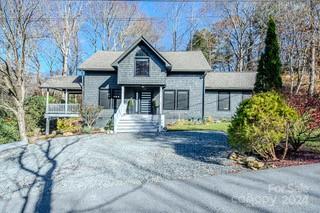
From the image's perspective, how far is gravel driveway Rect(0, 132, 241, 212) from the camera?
6.52 metres

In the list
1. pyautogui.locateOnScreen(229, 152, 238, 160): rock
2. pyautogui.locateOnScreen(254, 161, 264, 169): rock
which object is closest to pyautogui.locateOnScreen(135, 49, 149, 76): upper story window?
pyautogui.locateOnScreen(229, 152, 238, 160): rock

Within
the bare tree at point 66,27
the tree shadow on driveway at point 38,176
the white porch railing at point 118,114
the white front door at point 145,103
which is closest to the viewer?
the tree shadow on driveway at point 38,176

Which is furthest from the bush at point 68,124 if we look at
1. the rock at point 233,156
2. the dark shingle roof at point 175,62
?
the rock at point 233,156

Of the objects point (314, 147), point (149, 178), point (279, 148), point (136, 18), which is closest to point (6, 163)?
point (149, 178)

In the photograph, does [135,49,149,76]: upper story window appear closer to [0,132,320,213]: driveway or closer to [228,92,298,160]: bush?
[0,132,320,213]: driveway

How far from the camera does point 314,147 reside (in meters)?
9.70

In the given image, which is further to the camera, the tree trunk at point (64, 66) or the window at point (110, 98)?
the tree trunk at point (64, 66)

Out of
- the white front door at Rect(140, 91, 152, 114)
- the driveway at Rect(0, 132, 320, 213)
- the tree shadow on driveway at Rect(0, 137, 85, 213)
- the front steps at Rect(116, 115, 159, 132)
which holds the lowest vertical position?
the tree shadow on driveway at Rect(0, 137, 85, 213)

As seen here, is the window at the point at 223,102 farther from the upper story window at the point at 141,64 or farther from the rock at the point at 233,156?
the rock at the point at 233,156

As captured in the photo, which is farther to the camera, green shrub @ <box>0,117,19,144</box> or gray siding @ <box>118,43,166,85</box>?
gray siding @ <box>118,43,166,85</box>

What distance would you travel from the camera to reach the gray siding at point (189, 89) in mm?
21609

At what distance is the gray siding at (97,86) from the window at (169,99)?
393 cm

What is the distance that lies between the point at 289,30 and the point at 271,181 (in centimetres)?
2673

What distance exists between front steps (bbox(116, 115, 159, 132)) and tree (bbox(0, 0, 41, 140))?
5810mm
